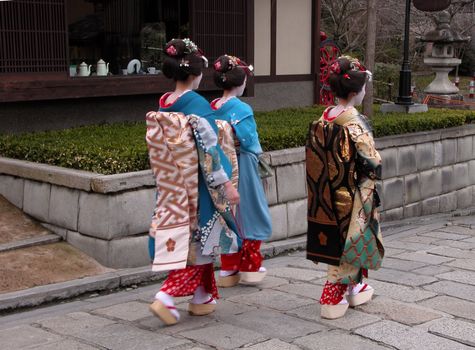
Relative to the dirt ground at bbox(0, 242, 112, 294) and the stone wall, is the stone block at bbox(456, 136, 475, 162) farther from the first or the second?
the dirt ground at bbox(0, 242, 112, 294)

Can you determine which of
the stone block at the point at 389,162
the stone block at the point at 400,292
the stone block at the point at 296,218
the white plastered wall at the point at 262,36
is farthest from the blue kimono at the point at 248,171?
the white plastered wall at the point at 262,36

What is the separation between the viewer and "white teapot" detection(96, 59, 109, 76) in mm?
9492

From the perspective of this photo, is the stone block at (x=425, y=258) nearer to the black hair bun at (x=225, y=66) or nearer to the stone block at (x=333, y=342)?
the stone block at (x=333, y=342)

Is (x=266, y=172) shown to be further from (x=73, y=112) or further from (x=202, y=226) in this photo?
(x=73, y=112)

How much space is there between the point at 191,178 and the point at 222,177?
8.4 inches

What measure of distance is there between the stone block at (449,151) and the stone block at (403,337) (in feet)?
19.7

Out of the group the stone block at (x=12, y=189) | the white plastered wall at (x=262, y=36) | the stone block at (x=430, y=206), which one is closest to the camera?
the stone block at (x=12, y=189)

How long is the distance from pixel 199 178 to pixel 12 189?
116 inches

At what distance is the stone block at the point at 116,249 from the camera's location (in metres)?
6.13

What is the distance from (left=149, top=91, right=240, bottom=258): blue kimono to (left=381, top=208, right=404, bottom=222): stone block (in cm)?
474

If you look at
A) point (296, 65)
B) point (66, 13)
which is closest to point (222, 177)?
point (66, 13)

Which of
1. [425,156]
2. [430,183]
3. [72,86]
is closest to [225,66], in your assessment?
[72,86]

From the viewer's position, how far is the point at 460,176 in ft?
36.3

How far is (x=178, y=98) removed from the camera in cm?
489
